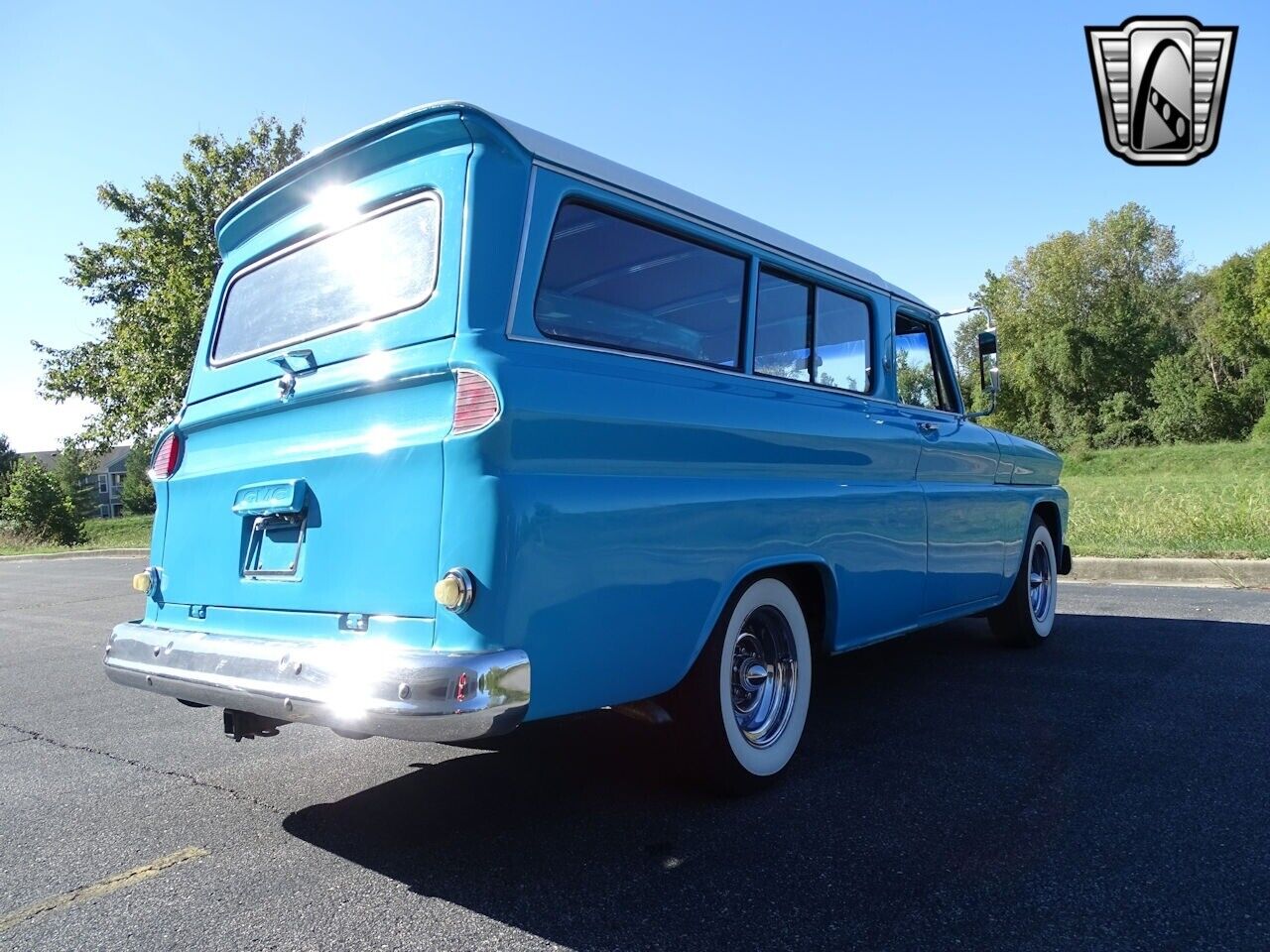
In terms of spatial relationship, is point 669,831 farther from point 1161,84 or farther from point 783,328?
point 1161,84

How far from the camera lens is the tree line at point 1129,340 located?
48094mm

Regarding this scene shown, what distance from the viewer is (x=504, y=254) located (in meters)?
2.65

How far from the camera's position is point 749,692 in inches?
133

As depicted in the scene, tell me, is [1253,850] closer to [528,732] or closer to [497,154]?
[528,732]

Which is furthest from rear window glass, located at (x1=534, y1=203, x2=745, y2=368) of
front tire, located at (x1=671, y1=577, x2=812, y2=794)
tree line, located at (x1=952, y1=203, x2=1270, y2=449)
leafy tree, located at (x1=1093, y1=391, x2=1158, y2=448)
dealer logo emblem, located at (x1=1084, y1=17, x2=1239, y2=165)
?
leafy tree, located at (x1=1093, y1=391, x2=1158, y2=448)

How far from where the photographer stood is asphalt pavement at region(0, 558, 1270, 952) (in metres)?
2.28

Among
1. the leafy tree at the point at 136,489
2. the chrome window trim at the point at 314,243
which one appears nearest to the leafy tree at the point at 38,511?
the chrome window trim at the point at 314,243

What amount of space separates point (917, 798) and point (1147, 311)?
6057 cm

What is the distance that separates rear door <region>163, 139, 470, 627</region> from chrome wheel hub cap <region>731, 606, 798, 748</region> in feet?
4.54

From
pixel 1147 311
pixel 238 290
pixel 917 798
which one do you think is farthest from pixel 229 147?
pixel 1147 311

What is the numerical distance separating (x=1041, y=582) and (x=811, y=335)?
10.4ft

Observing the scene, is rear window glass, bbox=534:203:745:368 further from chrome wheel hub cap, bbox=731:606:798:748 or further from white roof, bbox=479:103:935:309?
chrome wheel hub cap, bbox=731:606:798:748

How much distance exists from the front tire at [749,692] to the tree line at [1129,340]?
49251 millimetres

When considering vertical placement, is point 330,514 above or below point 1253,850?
above
